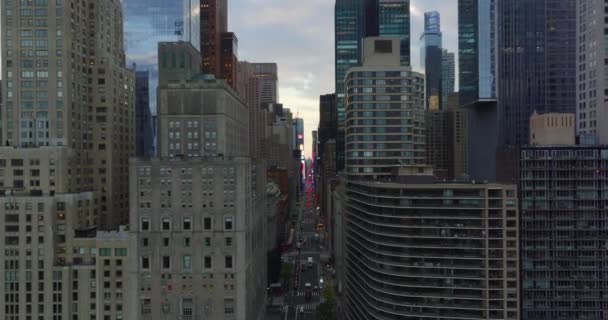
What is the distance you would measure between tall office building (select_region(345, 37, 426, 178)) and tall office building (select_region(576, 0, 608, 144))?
→ 1733 inches

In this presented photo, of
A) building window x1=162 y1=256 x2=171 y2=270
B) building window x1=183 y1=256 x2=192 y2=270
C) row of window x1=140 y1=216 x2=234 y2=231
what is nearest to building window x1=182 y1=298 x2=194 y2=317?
building window x1=183 y1=256 x2=192 y2=270

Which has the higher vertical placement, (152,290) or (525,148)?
(525,148)

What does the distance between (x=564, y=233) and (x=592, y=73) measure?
158ft

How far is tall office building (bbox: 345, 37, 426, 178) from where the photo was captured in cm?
15112

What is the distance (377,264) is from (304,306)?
80.9 m

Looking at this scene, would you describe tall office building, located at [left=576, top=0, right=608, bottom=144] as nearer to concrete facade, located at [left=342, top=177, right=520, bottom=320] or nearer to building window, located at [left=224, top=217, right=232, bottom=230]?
concrete facade, located at [left=342, top=177, right=520, bottom=320]

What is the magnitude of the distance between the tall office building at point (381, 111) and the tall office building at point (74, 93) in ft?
224

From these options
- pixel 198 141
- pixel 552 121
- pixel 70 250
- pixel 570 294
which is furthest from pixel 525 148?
pixel 70 250

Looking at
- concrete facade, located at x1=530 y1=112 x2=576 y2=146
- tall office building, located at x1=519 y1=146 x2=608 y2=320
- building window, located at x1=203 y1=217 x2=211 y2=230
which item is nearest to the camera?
tall office building, located at x1=519 y1=146 x2=608 y2=320

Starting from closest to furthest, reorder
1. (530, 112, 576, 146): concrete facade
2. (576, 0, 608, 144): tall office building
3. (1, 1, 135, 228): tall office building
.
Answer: (530, 112, 576, 146): concrete facade
(576, 0, 608, 144): tall office building
(1, 1, 135, 228): tall office building

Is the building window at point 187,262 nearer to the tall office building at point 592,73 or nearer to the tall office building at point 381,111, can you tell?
the tall office building at point 381,111

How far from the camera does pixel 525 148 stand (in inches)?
4673

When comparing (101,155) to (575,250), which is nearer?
(575,250)

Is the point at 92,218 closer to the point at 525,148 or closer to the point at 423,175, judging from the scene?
the point at 423,175
